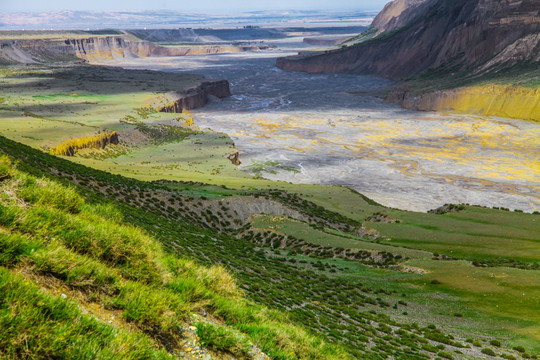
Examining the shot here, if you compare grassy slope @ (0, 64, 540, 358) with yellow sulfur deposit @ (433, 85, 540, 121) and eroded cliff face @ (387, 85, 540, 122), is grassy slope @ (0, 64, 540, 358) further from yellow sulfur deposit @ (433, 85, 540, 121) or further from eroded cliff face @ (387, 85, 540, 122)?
eroded cliff face @ (387, 85, 540, 122)

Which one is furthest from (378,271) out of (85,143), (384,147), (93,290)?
(384,147)

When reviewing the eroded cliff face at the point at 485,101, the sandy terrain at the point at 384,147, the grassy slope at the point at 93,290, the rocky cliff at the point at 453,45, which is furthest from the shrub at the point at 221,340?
the rocky cliff at the point at 453,45

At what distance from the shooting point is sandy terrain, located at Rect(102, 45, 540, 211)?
61531mm

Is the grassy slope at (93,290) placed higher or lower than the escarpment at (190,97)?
higher

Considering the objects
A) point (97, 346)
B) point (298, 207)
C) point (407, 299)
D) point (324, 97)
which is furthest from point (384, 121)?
point (97, 346)

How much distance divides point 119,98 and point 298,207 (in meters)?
81.8

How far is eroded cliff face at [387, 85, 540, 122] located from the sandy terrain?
12.7 ft

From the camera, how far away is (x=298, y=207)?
42.1 m

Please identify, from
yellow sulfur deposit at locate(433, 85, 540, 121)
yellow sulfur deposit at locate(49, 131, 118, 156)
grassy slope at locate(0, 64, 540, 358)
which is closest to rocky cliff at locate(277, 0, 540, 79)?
yellow sulfur deposit at locate(433, 85, 540, 121)

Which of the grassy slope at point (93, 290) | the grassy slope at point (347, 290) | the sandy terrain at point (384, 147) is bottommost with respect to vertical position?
the sandy terrain at point (384, 147)

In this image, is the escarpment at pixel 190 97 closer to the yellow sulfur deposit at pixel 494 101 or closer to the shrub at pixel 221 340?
the yellow sulfur deposit at pixel 494 101

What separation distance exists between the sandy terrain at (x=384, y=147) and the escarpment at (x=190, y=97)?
3.14 metres

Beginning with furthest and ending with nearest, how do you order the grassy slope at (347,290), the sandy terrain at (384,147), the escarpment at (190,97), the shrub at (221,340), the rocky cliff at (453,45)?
the rocky cliff at (453,45) → the escarpment at (190,97) → the sandy terrain at (384,147) → the grassy slope at (347,290) → the shrub at (221,340)

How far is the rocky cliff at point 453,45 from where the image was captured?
11869 centimetres
